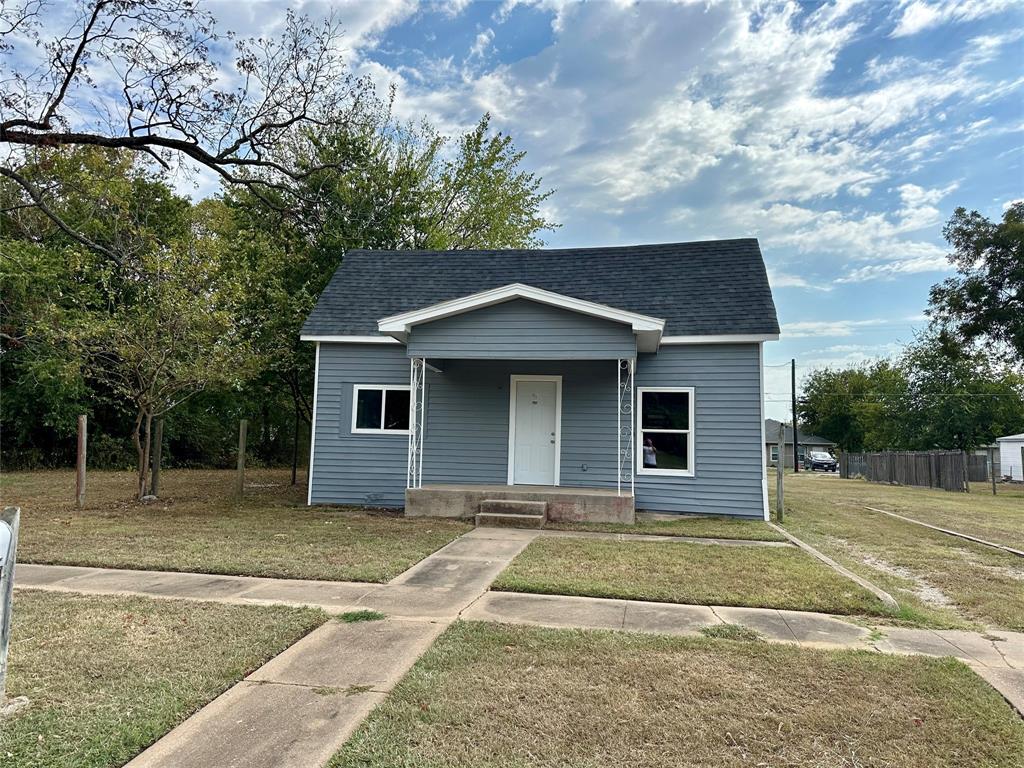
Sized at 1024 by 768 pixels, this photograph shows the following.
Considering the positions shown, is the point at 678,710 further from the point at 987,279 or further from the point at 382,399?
the point at 987,279

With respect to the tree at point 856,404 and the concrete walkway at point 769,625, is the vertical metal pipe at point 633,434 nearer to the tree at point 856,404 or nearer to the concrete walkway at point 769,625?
the concrete walkway at point 769,625

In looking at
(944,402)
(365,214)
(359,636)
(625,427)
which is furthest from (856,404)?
(359,636)

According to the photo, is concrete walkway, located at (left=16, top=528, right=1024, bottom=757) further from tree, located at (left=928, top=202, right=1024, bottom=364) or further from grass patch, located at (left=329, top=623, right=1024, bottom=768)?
tree, located at (left=928, top=202, right=1024, bottom=364)

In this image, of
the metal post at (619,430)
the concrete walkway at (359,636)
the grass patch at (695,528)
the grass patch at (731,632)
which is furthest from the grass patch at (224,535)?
the grass patch at (731,632)

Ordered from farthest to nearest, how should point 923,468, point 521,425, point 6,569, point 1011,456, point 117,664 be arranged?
point 1011,456 → point 923,468 → point 521,425 → point 117,664 → point 6,569

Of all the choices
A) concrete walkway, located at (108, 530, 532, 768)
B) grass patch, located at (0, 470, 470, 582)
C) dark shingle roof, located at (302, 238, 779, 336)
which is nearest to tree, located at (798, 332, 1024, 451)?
dark shingle roof, located at (302, 238, 779, 336)

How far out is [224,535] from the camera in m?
7.79

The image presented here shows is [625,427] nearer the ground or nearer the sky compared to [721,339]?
nearer the ground

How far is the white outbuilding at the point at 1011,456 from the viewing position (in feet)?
103

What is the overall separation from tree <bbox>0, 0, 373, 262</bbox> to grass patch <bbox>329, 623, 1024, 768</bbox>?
26.1 feet

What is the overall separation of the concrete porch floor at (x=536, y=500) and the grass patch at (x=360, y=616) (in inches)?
203

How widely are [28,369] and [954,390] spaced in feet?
146

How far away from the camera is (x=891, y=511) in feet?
43.0

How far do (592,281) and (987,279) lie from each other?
2180cm
